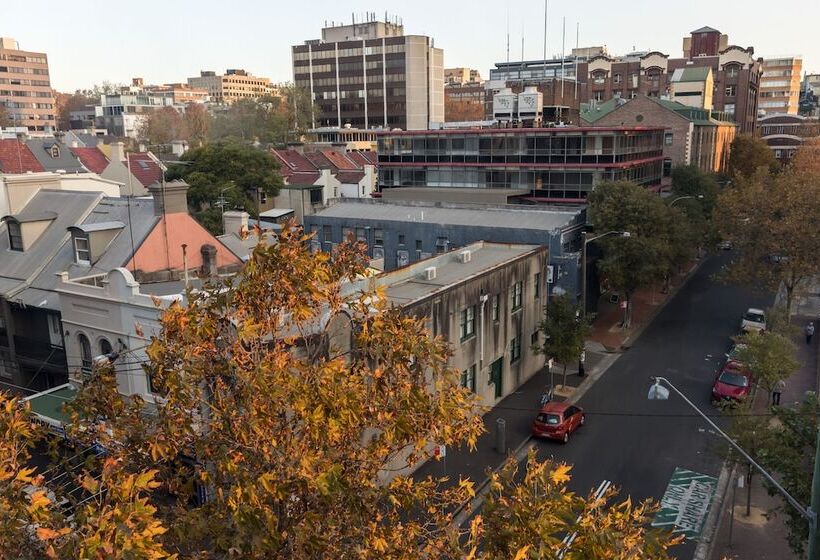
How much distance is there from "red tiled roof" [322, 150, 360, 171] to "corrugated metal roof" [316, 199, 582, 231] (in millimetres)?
29482

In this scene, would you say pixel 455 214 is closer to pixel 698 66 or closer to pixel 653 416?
pixel 653 416

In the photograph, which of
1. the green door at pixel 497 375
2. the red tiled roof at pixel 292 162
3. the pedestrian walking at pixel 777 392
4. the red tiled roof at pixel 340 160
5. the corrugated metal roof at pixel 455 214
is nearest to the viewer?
the pedestrian walking at pixel 777 392

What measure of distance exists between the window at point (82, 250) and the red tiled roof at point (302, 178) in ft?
151

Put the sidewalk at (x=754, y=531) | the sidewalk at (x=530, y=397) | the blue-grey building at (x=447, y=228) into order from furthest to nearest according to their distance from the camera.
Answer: the blue-grey building at (x=447, y=228) → the sidewalk at (x=530, y=397) → the sidewalk at (x=754, y=531)

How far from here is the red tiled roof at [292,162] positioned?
7744 cm

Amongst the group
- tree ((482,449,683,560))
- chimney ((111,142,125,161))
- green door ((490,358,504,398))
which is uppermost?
chimney ((111,142,125,161))

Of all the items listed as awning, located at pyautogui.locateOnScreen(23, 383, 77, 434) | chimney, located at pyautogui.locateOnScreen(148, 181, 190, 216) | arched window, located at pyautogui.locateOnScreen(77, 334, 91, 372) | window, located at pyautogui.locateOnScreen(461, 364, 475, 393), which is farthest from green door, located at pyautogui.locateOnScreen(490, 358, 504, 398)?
awning, located at pyautogui.locateOnScreen(23, 383, 77, 434)

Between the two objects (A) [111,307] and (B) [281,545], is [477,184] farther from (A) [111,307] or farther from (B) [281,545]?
(B) [281,545]

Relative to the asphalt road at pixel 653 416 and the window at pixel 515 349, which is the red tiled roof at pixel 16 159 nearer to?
the window at pixel 515 349

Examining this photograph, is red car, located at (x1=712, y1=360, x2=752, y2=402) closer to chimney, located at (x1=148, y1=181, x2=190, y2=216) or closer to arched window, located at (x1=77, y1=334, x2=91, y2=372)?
chimney, located at (x1=148, y1=181, x2=190, y2=216)

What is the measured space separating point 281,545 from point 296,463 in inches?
45.6

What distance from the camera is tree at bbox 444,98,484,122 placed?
540 ft

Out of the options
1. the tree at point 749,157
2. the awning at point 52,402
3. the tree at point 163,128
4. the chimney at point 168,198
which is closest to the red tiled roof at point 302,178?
the chimney at point 168,198

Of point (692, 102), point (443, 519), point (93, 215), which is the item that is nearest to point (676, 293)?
point (93, 215)
